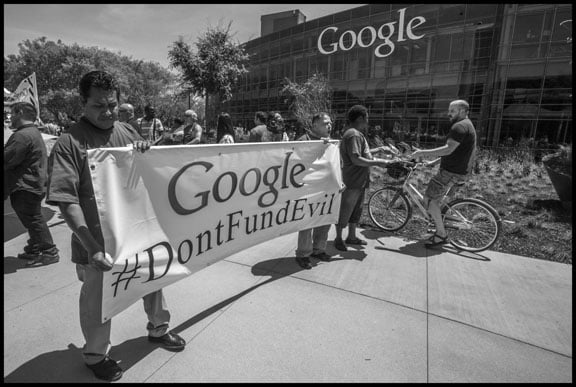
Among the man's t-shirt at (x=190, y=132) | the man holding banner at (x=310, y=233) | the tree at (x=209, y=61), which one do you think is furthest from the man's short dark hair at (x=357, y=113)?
the tree at (x=209, y=61)

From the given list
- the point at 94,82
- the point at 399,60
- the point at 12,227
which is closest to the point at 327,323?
the point at 94,82

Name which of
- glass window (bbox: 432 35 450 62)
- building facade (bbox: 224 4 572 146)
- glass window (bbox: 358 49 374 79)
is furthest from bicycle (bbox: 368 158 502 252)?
glass window (bbox: 358 49 374 79)

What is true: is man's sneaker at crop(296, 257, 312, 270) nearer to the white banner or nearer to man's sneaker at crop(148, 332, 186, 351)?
the white banner

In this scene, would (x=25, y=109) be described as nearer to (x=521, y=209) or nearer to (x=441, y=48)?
(x=521, y=209)

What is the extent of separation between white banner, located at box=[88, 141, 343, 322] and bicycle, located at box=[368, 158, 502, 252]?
5.55ft

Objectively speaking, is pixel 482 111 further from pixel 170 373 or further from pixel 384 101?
pixel 170 373

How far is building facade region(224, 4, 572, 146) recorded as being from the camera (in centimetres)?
2048

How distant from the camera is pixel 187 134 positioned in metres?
6.41

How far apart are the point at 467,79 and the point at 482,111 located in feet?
8.64

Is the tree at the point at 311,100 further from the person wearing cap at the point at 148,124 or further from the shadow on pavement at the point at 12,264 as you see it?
the shadow on pavement at the point at 12,264

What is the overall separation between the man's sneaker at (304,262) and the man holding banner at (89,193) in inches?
87.4

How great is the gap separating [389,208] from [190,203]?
367 centimetres

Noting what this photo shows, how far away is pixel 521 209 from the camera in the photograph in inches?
250

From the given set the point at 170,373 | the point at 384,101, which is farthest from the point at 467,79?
the point at 170,373
